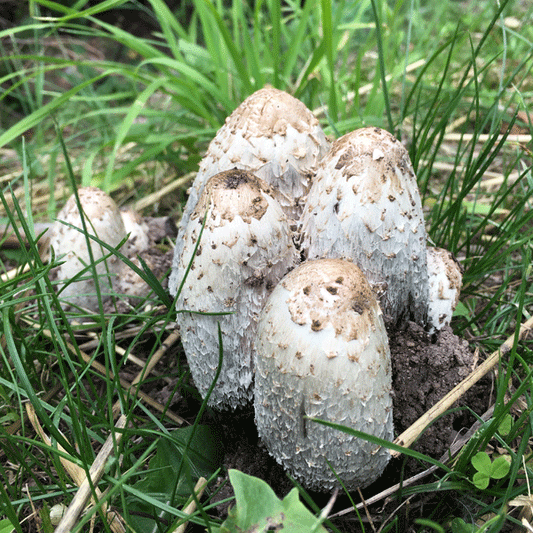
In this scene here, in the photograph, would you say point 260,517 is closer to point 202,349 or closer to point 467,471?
point 202,349

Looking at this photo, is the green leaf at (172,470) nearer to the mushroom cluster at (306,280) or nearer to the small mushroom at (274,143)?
the mushroom cluster at (306,280)

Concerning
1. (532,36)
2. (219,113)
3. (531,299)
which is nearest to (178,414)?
(531,299)

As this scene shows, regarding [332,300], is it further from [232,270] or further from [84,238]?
[84,238]

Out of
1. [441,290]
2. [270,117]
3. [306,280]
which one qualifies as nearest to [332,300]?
[306,280]

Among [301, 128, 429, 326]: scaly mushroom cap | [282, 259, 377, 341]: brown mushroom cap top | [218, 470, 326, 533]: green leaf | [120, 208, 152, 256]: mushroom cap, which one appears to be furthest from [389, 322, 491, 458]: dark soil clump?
[120, 208, 152, 256]: mushroom cap

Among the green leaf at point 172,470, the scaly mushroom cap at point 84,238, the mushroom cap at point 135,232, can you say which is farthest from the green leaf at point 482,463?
the mushroom cap at point 135,232

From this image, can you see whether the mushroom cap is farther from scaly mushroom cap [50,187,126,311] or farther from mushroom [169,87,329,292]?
mushroom [169,87,329,292]
